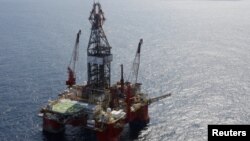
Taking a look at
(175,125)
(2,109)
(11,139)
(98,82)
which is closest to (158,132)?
(175,125)

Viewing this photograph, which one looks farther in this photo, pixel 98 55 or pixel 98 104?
pixel 98 55

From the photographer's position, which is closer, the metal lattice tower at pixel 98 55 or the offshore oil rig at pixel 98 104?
the offshore oil rig at pixel 98 104

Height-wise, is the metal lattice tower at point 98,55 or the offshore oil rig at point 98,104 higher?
the metal lattice tower at point 98,55

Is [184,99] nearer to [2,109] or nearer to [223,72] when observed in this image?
[223,72]

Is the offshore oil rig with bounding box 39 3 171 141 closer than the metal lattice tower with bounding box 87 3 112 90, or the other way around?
the offshore oil rig with bounding box 39 3 171 141

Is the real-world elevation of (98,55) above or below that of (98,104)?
above

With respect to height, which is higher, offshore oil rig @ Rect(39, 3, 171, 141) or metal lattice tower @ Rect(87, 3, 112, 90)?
metal lattice tower @ Rect(87, 3, 112, 90)
